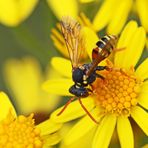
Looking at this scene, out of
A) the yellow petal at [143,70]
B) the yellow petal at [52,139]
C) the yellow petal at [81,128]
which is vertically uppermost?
the yellow petal at [143,70]

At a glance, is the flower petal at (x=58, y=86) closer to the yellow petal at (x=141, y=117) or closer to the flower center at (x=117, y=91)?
the flower center at (x=117, y=91)

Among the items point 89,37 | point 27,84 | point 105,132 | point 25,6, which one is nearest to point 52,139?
point 105,132

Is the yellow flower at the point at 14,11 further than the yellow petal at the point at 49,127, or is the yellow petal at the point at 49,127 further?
the yellow flower at the point at 14,11

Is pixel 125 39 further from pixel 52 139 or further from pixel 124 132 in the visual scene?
pixel 52 139

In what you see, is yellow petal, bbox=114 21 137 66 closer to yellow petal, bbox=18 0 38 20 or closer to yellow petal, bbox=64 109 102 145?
yellow petal, bbox=64 109 102 145

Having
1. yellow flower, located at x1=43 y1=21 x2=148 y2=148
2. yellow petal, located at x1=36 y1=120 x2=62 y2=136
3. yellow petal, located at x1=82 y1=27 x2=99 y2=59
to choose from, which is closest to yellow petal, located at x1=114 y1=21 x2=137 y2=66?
yellow flower, located at x1=43 y1=21 x2=148 y2=148

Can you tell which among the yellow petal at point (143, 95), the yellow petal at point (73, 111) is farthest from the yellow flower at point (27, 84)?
the yellow petal at point (143, 95)

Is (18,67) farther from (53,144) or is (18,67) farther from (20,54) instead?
(53,144)
